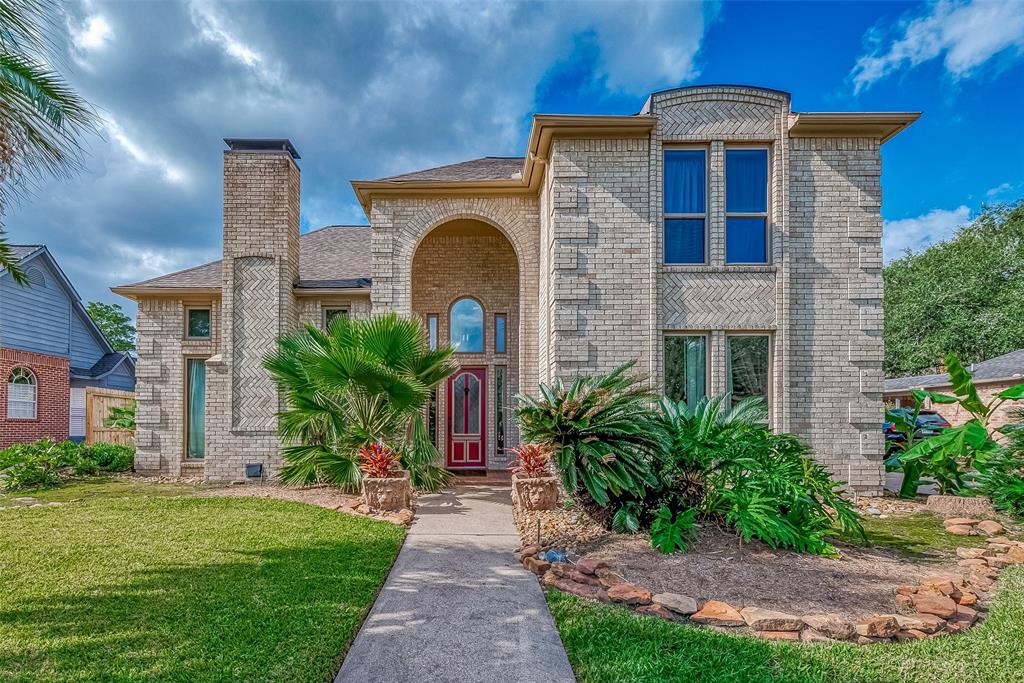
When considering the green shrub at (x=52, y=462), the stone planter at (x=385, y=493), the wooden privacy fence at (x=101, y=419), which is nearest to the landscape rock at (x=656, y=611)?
the stone planter at (x=385, y=493)

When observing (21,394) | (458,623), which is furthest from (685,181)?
(21,394)

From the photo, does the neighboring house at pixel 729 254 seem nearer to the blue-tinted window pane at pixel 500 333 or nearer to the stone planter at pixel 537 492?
the stone planter at pixel 537 492

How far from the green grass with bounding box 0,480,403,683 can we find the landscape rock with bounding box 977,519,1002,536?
278 inches

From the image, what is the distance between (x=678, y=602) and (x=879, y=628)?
1.29 meters

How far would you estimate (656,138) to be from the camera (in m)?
8.72

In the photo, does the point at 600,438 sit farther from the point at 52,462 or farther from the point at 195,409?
the point at 52,462

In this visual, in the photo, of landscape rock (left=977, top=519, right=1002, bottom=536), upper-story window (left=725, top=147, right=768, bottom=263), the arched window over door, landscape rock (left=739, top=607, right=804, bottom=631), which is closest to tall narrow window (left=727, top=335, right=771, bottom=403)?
upper-story window (left=725, top=147, right=768, bottom=263)

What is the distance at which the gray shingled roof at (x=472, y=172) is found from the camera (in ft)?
34.1

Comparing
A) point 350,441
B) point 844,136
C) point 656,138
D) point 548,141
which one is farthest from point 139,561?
point 844,136

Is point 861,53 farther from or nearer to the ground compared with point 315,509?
farther from the ground

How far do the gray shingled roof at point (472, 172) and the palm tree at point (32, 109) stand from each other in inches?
209

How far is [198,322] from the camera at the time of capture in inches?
457

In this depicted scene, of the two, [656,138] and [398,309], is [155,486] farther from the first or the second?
[656,138]

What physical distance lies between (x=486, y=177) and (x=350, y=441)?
5.60 meters
